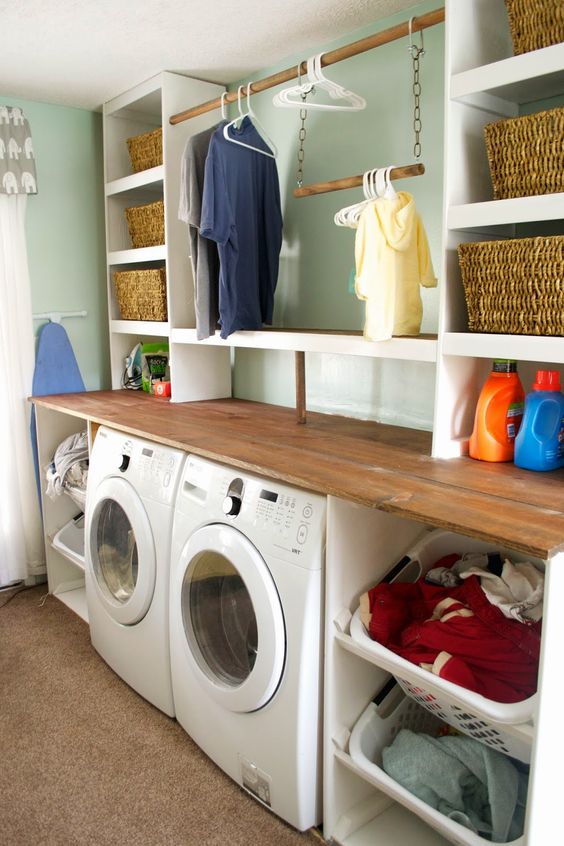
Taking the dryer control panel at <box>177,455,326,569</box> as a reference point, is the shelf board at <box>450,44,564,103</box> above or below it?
above

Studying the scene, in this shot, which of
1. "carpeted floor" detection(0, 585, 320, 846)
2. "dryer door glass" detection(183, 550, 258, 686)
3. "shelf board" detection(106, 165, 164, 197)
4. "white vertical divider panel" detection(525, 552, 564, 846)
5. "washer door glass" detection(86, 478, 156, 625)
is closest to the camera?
"white vertical divider panel" detection(525, 552, 564, 846)

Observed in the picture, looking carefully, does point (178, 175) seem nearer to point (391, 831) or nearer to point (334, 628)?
point (334, 628)

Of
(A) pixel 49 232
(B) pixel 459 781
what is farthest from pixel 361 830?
(A) pixel 49 232

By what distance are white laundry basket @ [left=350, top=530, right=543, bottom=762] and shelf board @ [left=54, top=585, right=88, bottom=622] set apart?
1764 millimetres

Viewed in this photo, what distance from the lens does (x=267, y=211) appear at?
247cm

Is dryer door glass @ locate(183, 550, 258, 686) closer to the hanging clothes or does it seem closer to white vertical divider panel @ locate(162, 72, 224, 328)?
the hanging clothes

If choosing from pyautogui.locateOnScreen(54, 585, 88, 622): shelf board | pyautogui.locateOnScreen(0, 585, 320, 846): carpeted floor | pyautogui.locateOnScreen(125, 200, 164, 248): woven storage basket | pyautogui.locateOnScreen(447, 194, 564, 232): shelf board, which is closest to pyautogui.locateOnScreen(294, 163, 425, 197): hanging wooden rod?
pyautogui.locateOnScreen(447, 194, 564, 232): shelf board

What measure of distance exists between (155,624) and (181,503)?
→ 1.46 ft

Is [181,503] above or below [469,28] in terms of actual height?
below

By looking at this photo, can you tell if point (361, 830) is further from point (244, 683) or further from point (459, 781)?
point (244, 683)

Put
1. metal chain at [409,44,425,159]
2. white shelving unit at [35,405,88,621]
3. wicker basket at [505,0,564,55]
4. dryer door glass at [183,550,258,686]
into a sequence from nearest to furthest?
wicker basket at [505,0,564,55] < dryer door glass at [183,550,258,686] < metal chain at [409,44,425,159] < white shelving unit at [35,405,88,621]

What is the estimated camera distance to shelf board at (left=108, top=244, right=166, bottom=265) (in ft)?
9.37

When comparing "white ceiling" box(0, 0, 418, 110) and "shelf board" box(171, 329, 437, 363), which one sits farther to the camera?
"white ceiling" box(0, 0, 418, 110)

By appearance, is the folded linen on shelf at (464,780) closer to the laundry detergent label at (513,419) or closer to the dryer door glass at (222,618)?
the dryer door glass at (222,618)
